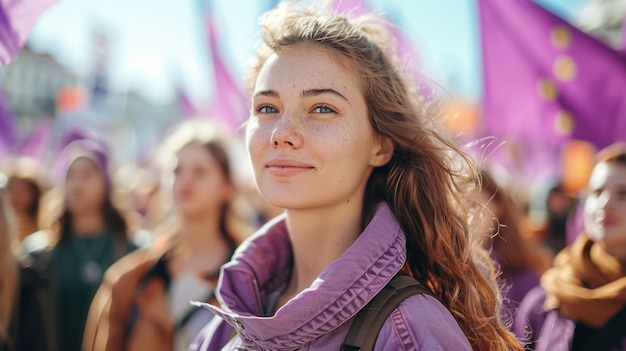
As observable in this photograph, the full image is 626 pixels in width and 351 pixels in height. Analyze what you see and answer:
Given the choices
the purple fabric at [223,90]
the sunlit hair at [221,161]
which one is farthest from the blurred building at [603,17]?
the sunlit hair at [221,161]

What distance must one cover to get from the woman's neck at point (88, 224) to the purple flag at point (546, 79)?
299 cm

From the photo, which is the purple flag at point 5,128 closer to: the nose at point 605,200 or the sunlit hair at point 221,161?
the sunlit hair at point 221,161

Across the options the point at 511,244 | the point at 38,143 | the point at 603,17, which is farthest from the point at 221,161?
the point at 603,17

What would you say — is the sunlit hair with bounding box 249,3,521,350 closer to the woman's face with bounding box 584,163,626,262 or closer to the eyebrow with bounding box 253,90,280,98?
the eyebrow with bounding box 253,90,280,98

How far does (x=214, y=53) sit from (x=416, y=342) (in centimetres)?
713

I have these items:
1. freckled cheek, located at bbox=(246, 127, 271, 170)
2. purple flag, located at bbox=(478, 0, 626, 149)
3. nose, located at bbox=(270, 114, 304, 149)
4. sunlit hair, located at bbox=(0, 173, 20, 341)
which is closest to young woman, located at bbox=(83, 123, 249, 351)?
sunlit hair, located at bbox=(0, 173, 20, 341)

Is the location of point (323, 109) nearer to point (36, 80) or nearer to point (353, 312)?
point (353, 312)

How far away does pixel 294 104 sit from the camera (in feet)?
5.89

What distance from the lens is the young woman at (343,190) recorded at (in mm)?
1687

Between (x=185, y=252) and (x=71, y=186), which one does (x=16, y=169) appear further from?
(x=185, y=252)

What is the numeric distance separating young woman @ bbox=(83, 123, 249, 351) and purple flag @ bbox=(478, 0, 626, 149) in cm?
215

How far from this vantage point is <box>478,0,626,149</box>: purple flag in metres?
3.92

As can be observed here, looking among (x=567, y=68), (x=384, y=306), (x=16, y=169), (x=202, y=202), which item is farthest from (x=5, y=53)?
(x=16, y=169)

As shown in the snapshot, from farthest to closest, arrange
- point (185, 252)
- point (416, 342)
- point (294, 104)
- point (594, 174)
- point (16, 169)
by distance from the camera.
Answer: point (16, 169) → point (185, 252) → point (594, 174) → point (294, 104) → point (416, 342)
